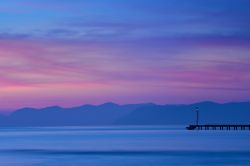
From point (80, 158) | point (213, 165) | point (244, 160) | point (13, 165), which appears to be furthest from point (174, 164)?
point (13, 165)

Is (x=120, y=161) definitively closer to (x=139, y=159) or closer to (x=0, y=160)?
(x=139, y=159)

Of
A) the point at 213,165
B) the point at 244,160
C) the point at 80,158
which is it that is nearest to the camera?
the point at 213,165

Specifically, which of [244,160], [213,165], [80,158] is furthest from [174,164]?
[80,158]

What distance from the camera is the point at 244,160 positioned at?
53250mm

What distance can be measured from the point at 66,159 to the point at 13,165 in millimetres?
6542

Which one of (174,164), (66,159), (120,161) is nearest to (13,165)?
(66,159)

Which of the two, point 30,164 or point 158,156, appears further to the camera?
point 158,156

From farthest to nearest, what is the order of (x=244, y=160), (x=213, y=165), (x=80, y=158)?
(x=80, y=158)
(x=244, y=160)
(x=213, y=165)

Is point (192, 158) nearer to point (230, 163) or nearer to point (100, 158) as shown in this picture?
point (230, 163)

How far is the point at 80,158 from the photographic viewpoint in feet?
186

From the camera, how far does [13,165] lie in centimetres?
5141

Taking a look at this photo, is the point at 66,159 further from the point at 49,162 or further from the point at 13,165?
the point at 13,165

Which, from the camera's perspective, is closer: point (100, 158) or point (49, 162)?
point (49, 162)

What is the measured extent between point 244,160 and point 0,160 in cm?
2395
